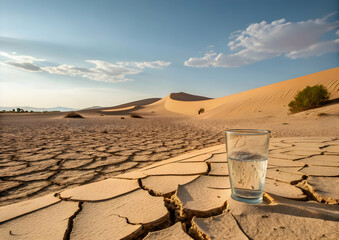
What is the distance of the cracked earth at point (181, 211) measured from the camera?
26.5 inches

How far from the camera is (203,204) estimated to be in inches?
33.0

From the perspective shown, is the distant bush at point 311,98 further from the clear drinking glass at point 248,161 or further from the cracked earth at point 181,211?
the clear drinking glass at point 248,161

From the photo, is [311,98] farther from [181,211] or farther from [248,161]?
[181,211]

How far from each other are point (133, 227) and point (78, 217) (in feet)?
0.92

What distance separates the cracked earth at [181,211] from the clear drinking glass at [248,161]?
0.06 metres

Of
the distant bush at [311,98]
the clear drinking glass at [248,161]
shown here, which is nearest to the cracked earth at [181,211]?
the clear drinking glass at [248,161]

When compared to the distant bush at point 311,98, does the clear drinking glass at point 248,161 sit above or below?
below

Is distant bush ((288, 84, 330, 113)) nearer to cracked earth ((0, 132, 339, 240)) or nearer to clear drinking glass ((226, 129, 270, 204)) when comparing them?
cracked earth ((0, 132, 339, 240))

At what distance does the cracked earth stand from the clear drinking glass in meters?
0.06

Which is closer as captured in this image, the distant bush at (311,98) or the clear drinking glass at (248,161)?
the clear drinking glass at (248,161)

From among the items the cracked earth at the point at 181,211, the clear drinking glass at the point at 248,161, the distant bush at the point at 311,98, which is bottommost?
the cracked earth at the point at 181,211

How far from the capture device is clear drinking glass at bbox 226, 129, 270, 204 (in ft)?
2.44

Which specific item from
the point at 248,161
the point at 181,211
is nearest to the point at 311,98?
the point at 248,161

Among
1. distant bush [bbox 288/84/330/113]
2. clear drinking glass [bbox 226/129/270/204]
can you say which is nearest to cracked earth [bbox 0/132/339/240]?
clear drinking glass [bbox 226/129/270/204]
